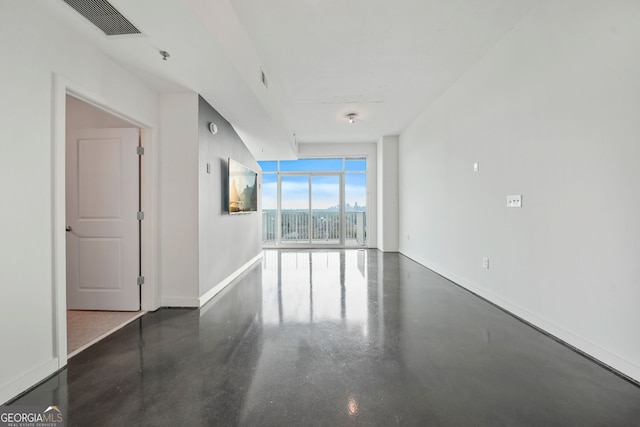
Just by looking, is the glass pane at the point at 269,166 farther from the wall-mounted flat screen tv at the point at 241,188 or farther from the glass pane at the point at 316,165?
the wall-mounted flat screen tv at the point at 241,188

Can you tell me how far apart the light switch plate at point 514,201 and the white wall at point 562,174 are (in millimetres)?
55

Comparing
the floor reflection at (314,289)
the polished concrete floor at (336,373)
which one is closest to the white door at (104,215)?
the polished concrete floor at (336,373)

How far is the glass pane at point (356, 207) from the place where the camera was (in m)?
7.78

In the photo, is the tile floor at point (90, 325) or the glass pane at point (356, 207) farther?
the glass pane at point (356, 207)

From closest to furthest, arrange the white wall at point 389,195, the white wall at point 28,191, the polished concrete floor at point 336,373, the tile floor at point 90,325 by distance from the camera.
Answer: the polished concrete floor at point 336,373, the white wall at point 28,191, the tile floor at point 90,325, the white wall at point 389,195

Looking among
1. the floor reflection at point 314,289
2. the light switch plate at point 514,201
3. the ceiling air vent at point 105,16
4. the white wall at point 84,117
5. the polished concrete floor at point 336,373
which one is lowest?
the polished concrete floor at point 336,373

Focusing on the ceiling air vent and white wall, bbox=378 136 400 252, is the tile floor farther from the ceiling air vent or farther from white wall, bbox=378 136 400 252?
white wall, bbox=378 136 400 252

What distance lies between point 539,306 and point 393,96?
344 centimetres

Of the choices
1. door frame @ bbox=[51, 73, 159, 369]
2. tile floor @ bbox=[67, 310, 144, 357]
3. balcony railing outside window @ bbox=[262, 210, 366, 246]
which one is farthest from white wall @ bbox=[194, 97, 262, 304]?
balcony railing outside window @ bbox=[262, 210, 366, 246]

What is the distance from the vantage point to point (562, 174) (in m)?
2.22

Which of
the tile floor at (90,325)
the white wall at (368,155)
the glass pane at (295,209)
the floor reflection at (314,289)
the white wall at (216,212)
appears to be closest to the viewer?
the tile floor at (90,325)

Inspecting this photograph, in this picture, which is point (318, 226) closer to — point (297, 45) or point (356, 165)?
point (356, 165)

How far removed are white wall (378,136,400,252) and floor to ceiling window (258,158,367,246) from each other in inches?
36.7

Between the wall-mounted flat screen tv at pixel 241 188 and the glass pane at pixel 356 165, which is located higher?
the glass pane at pixel 356 165
